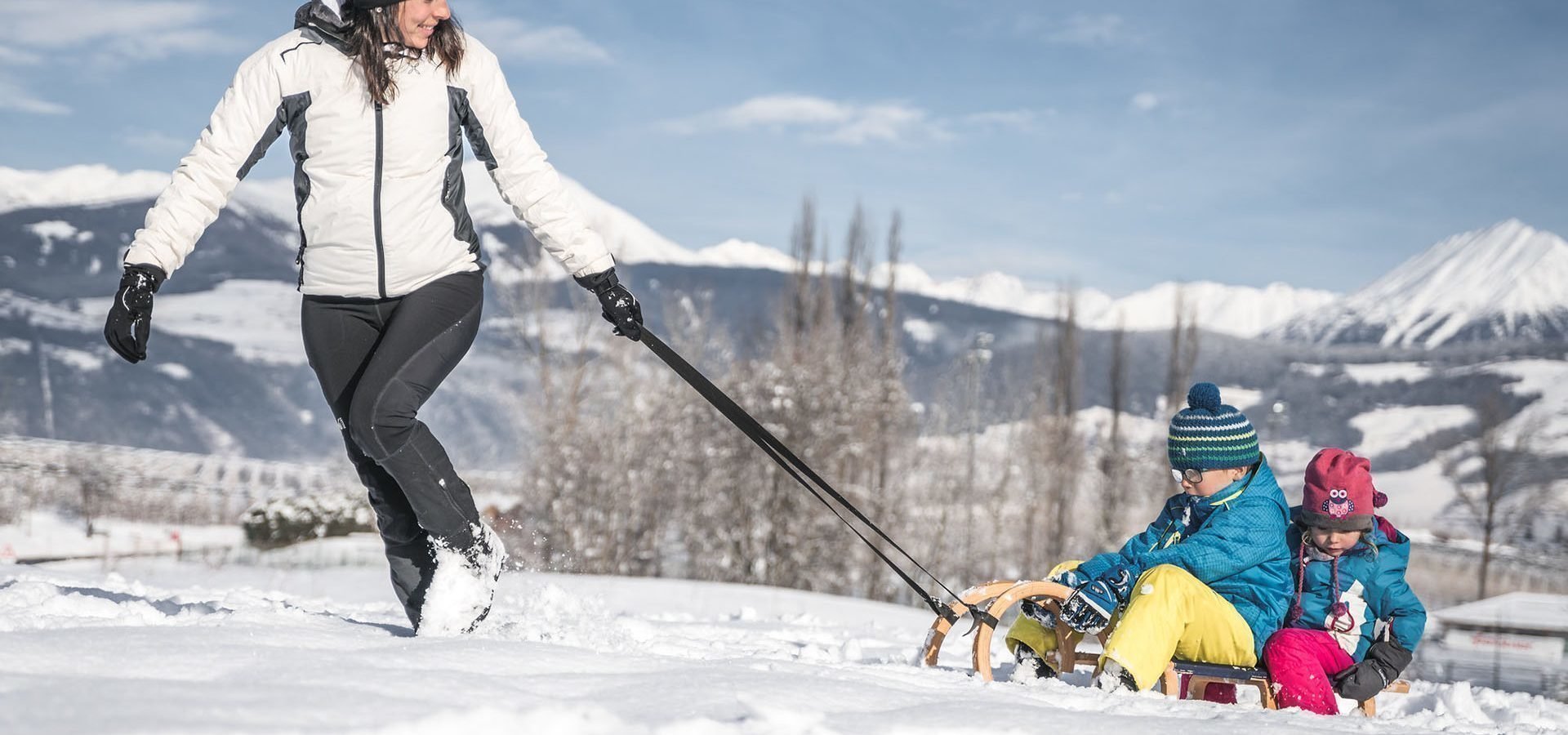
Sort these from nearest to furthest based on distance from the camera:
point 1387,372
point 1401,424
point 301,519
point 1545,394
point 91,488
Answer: point 301,519 < point 91,488 < point 1545,394 < point 1401,424 < point 1387,372

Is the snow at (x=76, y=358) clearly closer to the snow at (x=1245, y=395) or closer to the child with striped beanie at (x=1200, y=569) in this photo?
the snow at (x=1245, y=395)

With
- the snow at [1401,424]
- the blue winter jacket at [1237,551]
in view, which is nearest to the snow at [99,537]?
the blue winter jacket at [1237,551]

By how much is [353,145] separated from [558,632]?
1490 millimetres

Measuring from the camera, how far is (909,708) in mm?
2461

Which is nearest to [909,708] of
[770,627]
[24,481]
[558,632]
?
[558,632]

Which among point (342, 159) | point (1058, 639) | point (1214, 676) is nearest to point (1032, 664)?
point (1058, 639)

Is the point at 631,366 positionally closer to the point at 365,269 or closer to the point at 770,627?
the point at 770,627

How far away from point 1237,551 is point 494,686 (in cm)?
247

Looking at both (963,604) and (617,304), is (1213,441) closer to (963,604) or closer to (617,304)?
(963,604)

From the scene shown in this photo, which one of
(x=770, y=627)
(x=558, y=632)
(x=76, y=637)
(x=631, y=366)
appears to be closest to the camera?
(x=76, y=637)

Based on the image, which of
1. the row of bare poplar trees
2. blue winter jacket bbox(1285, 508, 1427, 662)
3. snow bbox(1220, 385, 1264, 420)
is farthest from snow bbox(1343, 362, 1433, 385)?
blue winter jacket bbox(1285, 508, 1427, 662)

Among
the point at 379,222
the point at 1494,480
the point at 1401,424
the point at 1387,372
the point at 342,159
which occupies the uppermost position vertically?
the point at 1387,372

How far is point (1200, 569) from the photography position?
3.71 meters

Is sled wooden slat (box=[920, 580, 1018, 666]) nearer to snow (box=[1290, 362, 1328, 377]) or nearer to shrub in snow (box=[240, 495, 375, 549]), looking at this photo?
shrub in snow (box=[240, 495, 375, 549])
